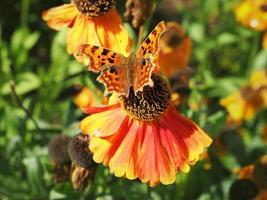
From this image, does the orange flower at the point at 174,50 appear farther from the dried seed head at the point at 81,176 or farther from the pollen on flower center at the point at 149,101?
the pollen on flower center at the point at 149,101

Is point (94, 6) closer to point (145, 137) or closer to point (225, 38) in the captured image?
→ point (145, 137)

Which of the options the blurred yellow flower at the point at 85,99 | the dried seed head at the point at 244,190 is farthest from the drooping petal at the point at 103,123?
the dried seed head at the point at 244,190

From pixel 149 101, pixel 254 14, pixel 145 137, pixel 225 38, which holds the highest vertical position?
pixel 149 101

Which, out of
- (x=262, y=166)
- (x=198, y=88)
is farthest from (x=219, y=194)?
(x=198, y=88)

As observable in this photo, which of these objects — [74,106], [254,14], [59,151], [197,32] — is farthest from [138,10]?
[197,32]

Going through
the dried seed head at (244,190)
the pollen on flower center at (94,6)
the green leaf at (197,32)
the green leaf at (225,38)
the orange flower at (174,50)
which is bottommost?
the dried seed head at (244,190)

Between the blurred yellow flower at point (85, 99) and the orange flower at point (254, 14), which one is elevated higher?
the orange flower at point (254, 14)

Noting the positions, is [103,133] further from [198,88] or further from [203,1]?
[203,1]
